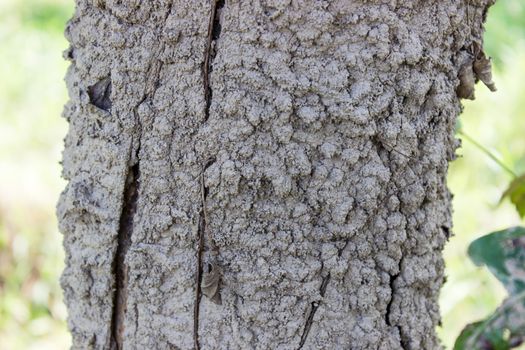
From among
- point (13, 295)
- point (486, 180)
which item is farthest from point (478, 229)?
point (13, 295)

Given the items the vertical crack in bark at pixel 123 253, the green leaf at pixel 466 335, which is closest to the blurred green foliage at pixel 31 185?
the vertical crack in bark at pixel 123 253

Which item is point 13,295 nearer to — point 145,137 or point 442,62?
point 145,137

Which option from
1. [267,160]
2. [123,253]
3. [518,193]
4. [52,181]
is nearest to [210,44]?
[267,160]

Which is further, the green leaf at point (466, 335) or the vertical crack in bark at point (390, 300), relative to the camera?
the vertical crack in bark at point (390, 300)

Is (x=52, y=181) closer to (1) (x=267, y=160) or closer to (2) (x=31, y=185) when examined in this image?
(2) (x=31, y=185)

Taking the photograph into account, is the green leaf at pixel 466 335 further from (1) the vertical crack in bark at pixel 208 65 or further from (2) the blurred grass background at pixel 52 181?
(2) the blurred grass background at pixel 52 181
